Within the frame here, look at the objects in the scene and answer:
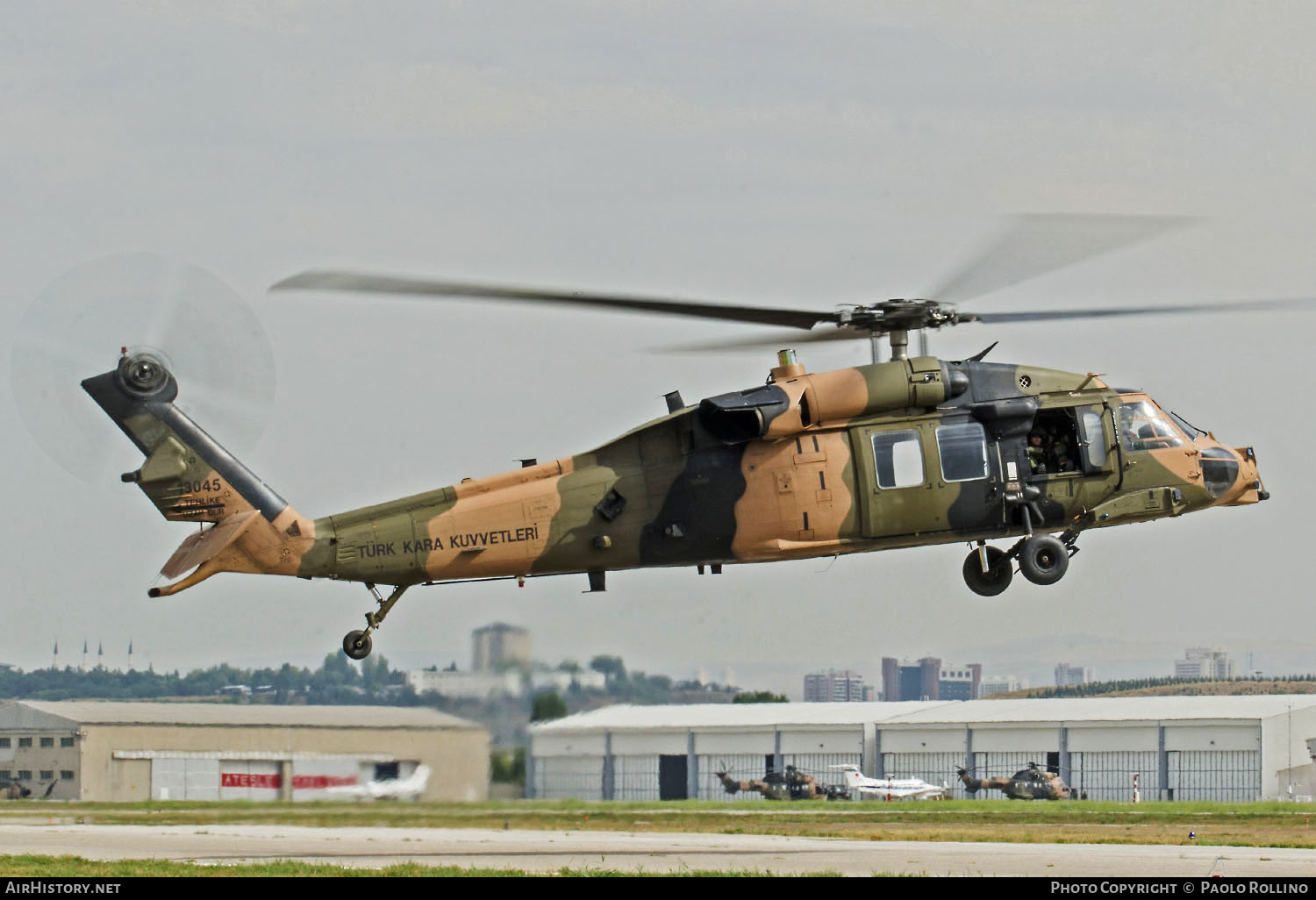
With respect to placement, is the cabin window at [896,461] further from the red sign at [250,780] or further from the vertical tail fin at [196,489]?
the red sign at [250,780]

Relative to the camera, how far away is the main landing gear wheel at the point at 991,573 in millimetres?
23219

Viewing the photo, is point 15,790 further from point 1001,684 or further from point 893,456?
point 1001,684

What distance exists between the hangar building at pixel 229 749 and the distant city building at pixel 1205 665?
57.4 m

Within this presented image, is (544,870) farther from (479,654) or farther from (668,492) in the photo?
(668,492)

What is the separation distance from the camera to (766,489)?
21781 mm

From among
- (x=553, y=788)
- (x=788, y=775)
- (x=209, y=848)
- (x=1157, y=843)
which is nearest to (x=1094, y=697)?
(x=788, y=775)

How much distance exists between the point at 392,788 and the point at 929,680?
54.8m

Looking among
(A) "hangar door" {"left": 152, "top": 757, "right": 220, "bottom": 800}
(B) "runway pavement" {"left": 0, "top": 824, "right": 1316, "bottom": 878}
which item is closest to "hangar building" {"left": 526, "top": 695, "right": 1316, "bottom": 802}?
(B) "runway pavement" {"left": 0, "top": 824, "right": 1316, "bottom": 878}

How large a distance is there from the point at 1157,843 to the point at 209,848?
61.2 ft

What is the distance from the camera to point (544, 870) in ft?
81.1

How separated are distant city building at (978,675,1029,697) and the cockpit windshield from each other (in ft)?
163

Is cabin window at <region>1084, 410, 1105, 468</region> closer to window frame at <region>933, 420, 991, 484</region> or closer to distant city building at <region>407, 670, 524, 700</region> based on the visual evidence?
window frame at <region>933, 420, 991, 484</region>

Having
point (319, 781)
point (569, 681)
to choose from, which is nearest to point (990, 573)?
point (569, 681)

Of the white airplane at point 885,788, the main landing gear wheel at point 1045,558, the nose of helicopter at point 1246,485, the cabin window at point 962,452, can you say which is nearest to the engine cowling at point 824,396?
the cabin window at point 962,452
